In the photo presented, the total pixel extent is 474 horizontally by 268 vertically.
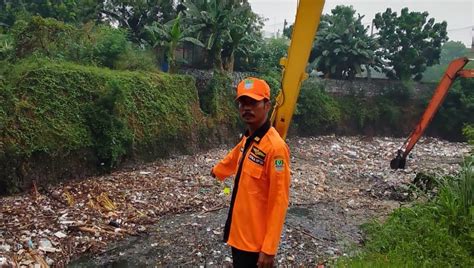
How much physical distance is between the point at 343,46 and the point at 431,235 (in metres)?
12.6

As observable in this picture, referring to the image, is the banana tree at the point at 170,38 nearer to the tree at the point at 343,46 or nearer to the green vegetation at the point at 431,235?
the tree at the point at 343,46

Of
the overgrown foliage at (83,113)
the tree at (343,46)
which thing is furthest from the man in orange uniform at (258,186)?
the tree at (343,46)

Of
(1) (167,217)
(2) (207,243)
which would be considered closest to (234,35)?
(1) (167,217)

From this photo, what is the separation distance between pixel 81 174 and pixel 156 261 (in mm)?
3159

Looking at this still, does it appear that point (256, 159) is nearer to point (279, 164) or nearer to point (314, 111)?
point (279, 164)

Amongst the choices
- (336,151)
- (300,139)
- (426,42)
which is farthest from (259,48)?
(426,42)

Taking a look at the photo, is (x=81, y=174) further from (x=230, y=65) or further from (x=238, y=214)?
(x=230, y=65)

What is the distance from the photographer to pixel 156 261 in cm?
439

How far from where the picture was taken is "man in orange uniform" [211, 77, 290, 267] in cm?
228

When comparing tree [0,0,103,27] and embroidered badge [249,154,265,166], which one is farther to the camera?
tree [0,0,103,27]

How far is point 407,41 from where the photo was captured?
656 inches

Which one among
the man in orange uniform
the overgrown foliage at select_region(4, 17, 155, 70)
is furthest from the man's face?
the overgrown foliage at select_region(4, 17, 155, 70)

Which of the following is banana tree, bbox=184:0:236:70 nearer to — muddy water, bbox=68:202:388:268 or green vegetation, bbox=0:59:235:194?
green vegetation, bbox=0:59:235:194

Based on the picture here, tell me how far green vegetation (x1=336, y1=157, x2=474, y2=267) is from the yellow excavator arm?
1.57 meters
